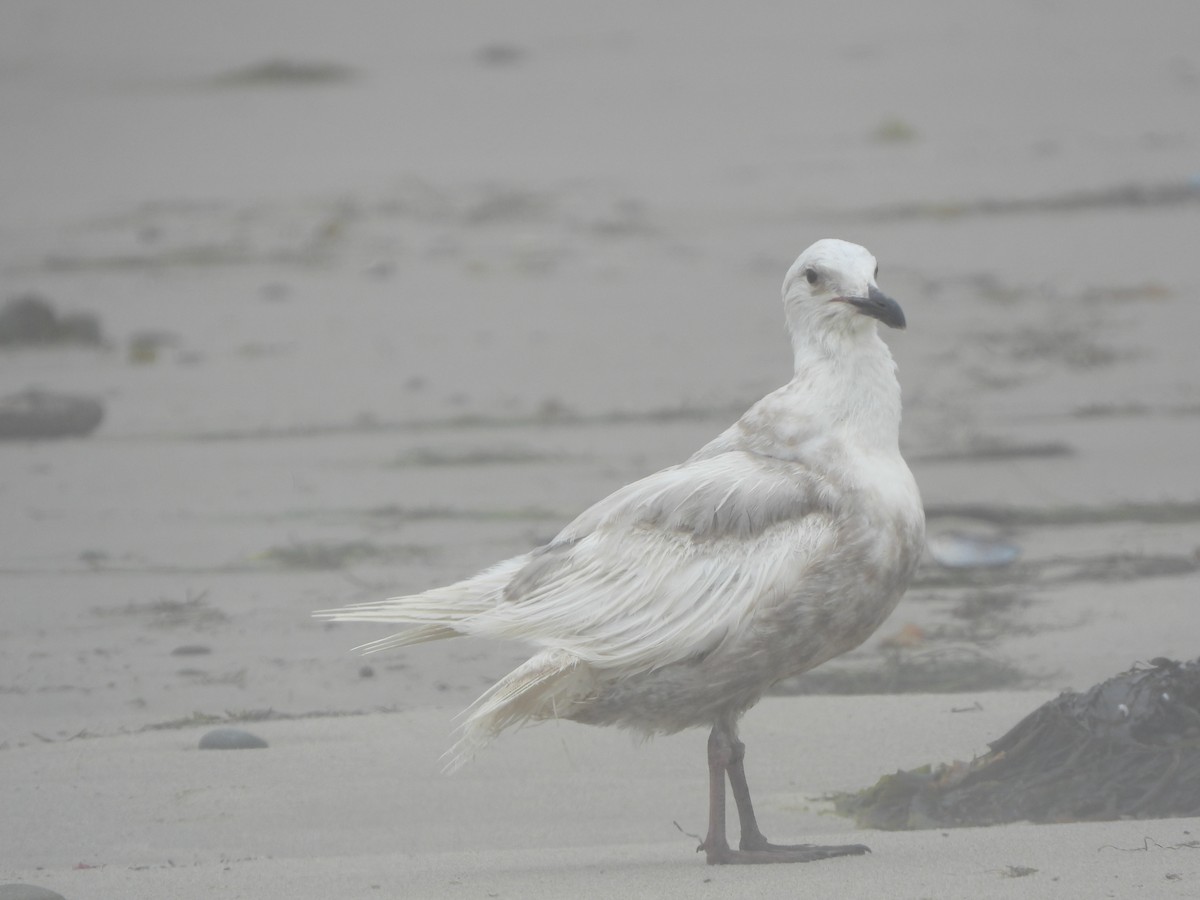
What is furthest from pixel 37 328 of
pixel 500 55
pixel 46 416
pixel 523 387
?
pixel 500 55

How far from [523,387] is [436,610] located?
4753mm

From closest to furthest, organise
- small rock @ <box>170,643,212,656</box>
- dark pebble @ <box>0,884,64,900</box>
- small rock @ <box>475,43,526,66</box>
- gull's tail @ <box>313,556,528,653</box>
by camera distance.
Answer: dark pebble @ <box>0,884,64,900</box> < gull's tail @ <box>313,556,528,653</box> < small rock @ <box>170,643,212,656</box> < small rock @ <box>475,43,526,66</box>

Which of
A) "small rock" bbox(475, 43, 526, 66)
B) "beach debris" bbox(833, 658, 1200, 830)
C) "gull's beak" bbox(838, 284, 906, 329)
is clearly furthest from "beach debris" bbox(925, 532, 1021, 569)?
"small rock" bbox(475, 43, 526, 66)

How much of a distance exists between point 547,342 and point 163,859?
5602 millimetres

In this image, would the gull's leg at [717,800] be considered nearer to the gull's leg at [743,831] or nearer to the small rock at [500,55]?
the gull's leg at [743,831]

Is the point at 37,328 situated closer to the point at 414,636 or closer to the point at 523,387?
the point at 523,387

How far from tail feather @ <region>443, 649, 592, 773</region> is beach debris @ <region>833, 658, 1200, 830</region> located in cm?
82

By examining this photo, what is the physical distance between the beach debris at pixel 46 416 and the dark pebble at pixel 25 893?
15.7 ft

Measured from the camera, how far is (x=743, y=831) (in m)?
4.30

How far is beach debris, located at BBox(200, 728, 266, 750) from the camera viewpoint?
5.06 m

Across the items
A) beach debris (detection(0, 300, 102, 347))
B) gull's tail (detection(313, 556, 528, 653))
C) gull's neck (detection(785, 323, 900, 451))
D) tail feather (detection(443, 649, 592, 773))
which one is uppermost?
beach debris (detection(0, 300, 102, 347))

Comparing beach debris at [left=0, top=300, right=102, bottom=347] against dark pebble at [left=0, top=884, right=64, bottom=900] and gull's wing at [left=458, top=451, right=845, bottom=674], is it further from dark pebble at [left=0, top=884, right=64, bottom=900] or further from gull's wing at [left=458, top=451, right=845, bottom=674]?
dark pebble at [left=0, top=884, right=64, bottom=900]

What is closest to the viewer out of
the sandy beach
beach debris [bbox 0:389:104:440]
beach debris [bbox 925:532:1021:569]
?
the sandy beach

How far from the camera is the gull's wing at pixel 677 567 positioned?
4164 mm
